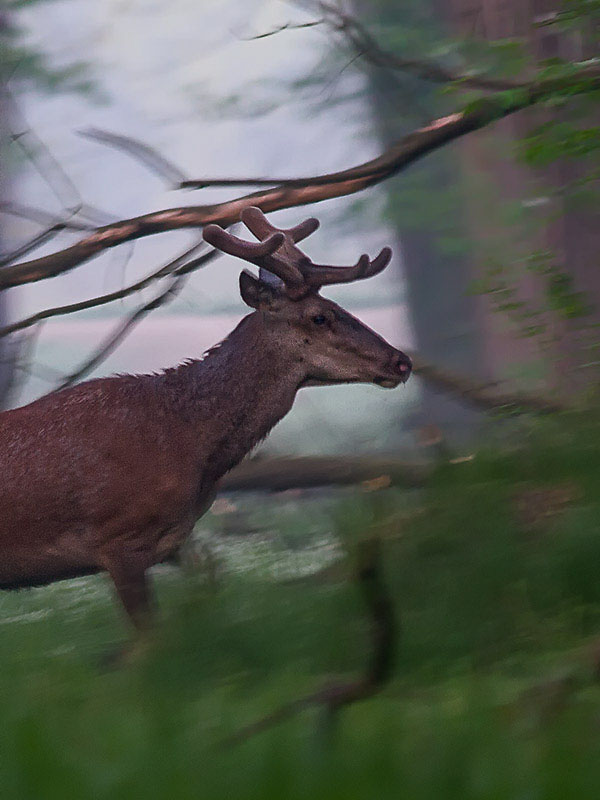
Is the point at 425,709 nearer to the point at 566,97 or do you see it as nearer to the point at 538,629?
the point at 538,629

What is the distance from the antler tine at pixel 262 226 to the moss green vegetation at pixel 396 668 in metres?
1.01

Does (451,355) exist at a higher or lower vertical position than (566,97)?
lower

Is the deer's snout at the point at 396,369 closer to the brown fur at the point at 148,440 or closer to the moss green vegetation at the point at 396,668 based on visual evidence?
the brown fur at the point at 148,440

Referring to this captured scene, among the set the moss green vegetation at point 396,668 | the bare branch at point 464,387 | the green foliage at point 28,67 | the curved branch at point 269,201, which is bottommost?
the bare branch at point 464,387

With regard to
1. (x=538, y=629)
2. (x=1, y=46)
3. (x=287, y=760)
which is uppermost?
(x=1, y=46)

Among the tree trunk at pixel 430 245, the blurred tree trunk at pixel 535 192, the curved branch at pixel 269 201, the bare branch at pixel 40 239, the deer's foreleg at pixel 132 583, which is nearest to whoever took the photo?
the deer's foreleg at pixel 132 583

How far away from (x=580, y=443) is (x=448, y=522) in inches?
19.2

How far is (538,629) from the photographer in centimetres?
246

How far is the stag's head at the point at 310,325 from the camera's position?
12.7 feet

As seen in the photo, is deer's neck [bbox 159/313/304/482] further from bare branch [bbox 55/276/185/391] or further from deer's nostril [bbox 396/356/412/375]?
bare branch [bbox 55/276/185/391]

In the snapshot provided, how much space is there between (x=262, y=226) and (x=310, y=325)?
65 centimetres

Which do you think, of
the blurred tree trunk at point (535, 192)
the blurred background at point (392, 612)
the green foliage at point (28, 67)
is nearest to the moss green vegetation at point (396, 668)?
the blurred background at point (392, 612)

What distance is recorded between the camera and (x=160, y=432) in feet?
12.5

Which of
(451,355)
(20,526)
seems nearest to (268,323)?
(20,526)
